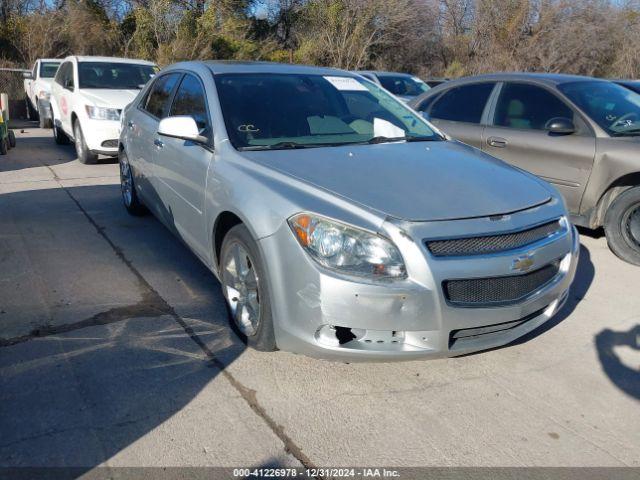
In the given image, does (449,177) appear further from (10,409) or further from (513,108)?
(513,108)

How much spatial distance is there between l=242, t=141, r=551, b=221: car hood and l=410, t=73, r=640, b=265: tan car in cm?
195

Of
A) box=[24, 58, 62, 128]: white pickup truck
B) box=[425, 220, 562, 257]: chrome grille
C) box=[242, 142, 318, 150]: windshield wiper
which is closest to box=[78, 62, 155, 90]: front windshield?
box=[24, 58, 62, 128]: white pickup truck

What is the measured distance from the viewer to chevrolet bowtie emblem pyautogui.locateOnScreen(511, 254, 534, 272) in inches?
118

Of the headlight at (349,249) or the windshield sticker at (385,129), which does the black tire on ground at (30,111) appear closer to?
the windshield sticker at (385,129)

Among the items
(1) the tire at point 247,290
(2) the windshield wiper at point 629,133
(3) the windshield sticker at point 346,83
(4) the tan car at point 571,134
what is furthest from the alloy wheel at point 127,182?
(2) the windshield wiper at point 629,133

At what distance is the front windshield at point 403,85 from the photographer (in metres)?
13.4

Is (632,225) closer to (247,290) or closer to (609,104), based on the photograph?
(609,104)

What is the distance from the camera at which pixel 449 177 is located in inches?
135

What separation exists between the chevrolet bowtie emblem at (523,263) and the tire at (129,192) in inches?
161


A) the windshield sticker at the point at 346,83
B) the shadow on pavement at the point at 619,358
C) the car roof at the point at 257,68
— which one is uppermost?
the car roof at the point at 257,68

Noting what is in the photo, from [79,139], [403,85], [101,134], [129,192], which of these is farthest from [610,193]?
[403,85]

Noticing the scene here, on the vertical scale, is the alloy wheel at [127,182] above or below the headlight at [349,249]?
below

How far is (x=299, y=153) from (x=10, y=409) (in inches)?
81.3

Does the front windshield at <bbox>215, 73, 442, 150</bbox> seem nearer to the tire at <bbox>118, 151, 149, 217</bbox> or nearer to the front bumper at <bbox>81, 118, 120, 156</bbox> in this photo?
the tire at <bbox>118, 151, 149, 217</bbox>
